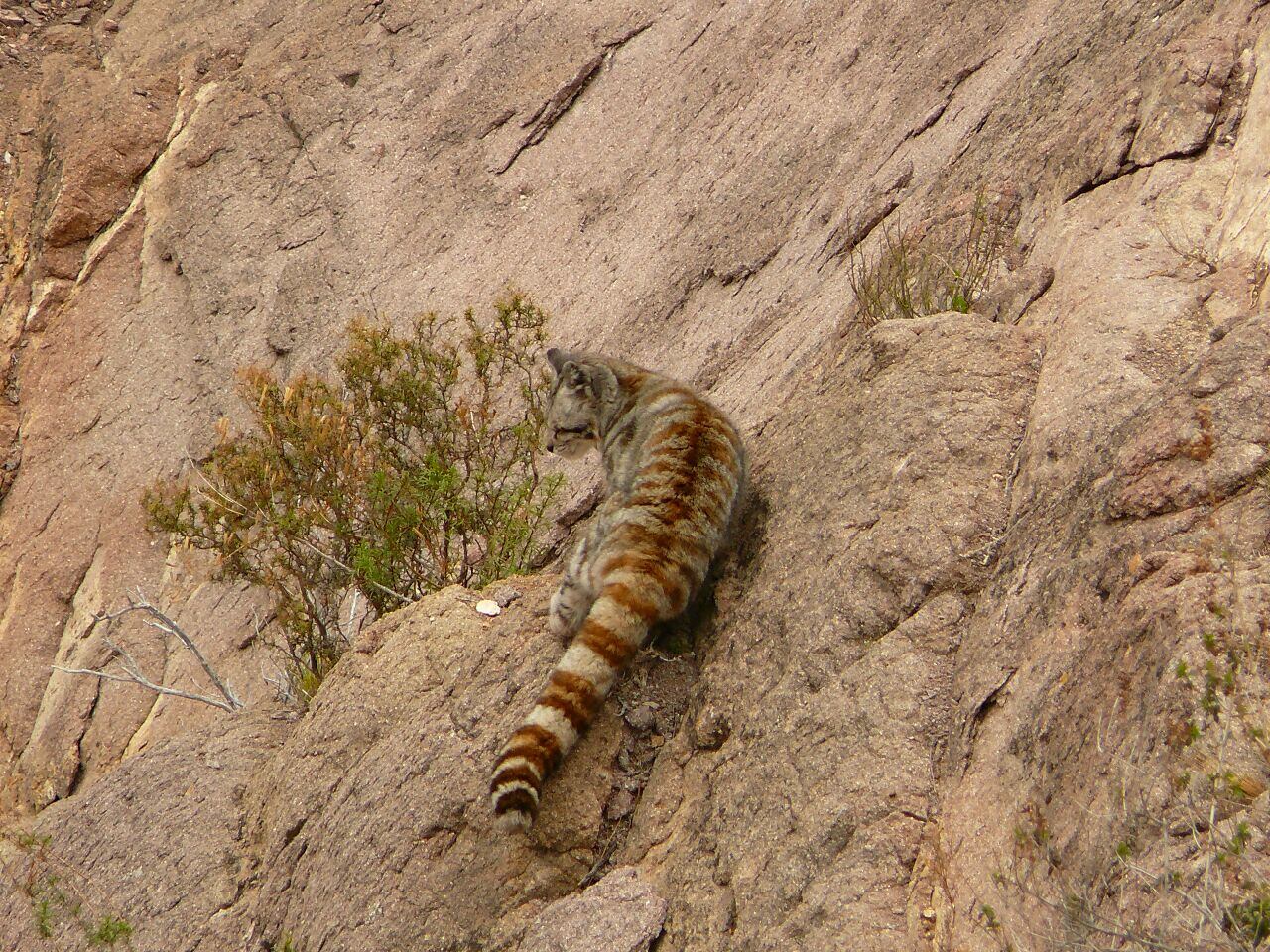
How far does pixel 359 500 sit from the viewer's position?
8.80 meters

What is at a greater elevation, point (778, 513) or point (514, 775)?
point (514, 775)

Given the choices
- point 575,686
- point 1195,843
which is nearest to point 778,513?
point 575,686

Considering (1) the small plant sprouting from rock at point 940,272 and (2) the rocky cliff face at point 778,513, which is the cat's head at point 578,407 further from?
(1) the small plant sprouting from rock at point 940,272

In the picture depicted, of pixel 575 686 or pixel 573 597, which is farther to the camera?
pixel 573 597

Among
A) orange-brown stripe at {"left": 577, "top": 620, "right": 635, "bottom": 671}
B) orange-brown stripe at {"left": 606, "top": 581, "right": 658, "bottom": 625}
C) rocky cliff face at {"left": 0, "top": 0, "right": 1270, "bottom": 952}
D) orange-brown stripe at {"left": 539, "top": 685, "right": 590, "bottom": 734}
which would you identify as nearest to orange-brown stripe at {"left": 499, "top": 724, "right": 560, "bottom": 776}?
orange-brown stripe at {"left": 539, "top": 685, "right": 590, "bottom": 734}

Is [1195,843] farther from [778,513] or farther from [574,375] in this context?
[574,375]

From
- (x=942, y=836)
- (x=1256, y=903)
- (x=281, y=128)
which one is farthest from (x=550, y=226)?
(x=1256, y=903)

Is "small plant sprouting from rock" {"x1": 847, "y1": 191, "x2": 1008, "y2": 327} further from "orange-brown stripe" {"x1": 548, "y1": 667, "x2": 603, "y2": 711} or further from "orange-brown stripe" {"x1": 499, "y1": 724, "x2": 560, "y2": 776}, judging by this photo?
"orange-brown stripe" {"x1": 499, "y1": 724, "x2": 560, "y2": 776}

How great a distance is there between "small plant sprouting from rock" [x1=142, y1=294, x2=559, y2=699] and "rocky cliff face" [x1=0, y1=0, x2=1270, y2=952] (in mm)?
894

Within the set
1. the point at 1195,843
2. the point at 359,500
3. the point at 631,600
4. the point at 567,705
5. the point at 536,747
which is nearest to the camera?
the point at 1195,843

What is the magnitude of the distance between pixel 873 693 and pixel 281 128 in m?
12.4

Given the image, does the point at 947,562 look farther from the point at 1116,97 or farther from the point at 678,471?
the point at 1116,97

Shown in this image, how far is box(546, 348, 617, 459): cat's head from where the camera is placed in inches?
301

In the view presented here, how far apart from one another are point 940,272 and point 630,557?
301cm
